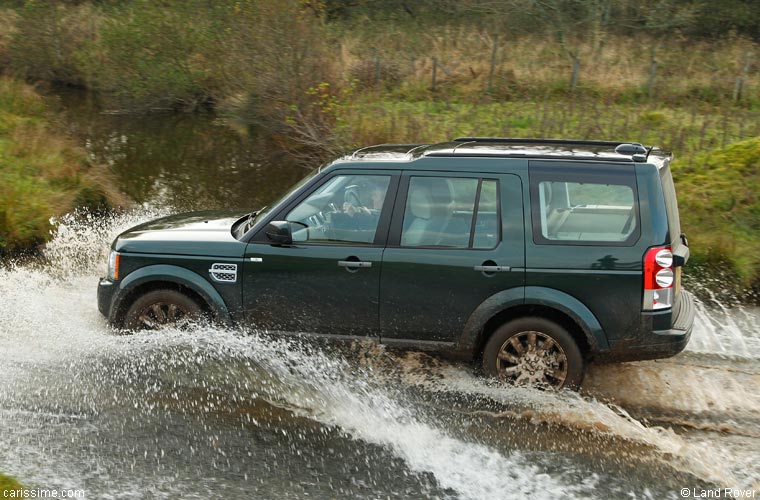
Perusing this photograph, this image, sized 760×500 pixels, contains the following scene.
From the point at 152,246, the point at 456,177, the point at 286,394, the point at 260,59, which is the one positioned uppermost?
the point at 260,59

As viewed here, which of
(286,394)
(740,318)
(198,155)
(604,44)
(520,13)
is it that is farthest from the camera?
(520,13)

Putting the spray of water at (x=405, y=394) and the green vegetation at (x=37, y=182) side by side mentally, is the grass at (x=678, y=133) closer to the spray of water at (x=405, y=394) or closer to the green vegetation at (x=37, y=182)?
the spray of water at (x=405, y=394)

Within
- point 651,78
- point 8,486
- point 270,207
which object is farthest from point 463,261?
point 651,78

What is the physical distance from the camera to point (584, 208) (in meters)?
6.34

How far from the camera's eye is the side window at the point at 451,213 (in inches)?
253

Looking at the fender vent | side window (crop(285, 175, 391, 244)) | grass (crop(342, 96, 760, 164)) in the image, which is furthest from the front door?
grass (crop(342, 96, 760, 164))

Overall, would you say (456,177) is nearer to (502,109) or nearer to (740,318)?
(740,318)

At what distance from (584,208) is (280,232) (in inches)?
90.8

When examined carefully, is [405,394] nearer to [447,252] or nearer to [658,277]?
[447,252]

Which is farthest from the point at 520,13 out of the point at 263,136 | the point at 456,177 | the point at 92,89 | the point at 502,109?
the point at 456,177

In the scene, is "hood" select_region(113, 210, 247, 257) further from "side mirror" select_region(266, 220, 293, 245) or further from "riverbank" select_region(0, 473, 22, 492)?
"riverbank" select_region(0, 473, 22, 492)

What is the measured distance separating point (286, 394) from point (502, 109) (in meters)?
12.6

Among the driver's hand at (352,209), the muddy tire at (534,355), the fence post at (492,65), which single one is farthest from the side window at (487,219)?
the fence post at (492,65)

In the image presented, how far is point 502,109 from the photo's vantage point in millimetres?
18250
